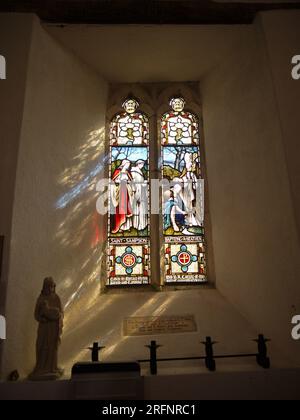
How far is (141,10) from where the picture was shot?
514cm

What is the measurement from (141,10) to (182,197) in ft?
8.25

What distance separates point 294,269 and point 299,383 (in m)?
1.02

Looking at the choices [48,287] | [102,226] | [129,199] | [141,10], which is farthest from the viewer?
[129,199]

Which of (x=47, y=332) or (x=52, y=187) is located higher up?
(x=52, y=187)

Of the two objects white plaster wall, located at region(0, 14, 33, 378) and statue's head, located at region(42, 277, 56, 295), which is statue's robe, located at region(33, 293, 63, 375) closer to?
statue's head, located at region(42, 277, 56, 295)

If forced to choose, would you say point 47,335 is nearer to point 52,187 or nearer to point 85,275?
point 85,275

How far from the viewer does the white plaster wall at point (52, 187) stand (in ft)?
13.2

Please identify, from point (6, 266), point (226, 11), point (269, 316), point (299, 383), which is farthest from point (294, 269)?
point (226, 11)

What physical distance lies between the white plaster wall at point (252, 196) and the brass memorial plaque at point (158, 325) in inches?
28.4

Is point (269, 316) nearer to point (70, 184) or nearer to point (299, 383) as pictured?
point (299, 383)

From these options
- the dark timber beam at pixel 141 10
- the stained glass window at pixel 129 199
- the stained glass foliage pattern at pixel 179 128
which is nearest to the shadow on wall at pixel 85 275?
the stained glass window at pixel 129 199

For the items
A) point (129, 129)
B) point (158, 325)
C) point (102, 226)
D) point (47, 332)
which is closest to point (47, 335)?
point (47, 332)

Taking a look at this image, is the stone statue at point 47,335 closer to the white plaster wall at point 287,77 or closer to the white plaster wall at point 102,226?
the white plaster wall at point 102,226

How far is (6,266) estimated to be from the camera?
12.6 ft
